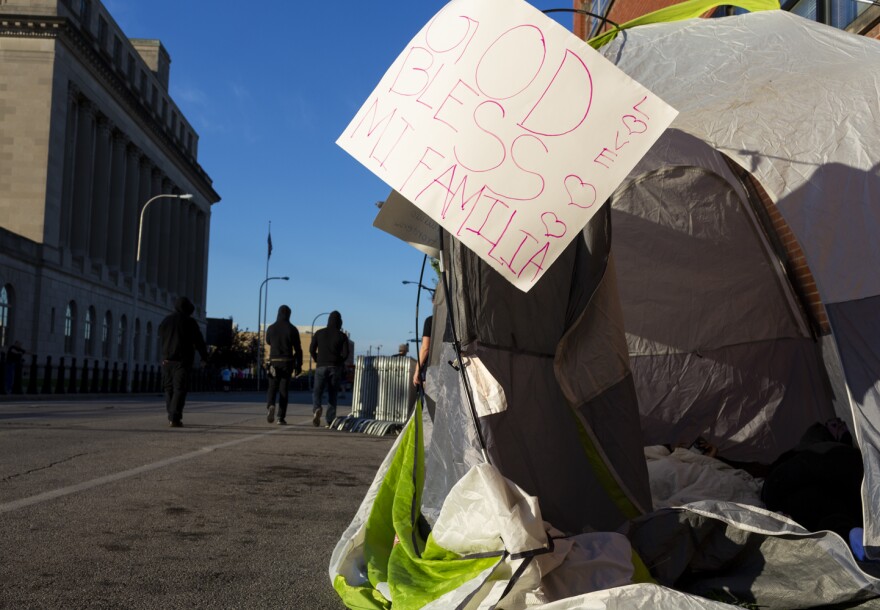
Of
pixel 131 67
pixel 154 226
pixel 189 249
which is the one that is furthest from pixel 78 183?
pixel 189 249

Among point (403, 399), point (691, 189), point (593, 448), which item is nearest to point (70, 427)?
point (403, 399)

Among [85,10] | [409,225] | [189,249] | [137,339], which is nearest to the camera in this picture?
[409,225]

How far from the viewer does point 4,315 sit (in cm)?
4159

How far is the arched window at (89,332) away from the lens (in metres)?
52.2

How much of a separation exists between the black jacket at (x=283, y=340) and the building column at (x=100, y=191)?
45784mm

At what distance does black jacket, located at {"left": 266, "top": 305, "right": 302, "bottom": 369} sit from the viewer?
1332cm

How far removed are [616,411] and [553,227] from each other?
1175mm

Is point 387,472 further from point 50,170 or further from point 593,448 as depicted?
point 50,170

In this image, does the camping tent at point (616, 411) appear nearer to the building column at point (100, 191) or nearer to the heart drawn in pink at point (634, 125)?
the heart drawn in pink at point (634, 125)

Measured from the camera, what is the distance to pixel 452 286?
3662 mm

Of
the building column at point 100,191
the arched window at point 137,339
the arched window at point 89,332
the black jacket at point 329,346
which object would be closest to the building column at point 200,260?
the arched window at point 137,339

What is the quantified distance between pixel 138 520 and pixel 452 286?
240cm

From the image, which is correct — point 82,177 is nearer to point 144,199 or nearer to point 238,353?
point 144,199

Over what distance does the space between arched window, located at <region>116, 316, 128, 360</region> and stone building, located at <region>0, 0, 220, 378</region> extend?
0.08 meters
